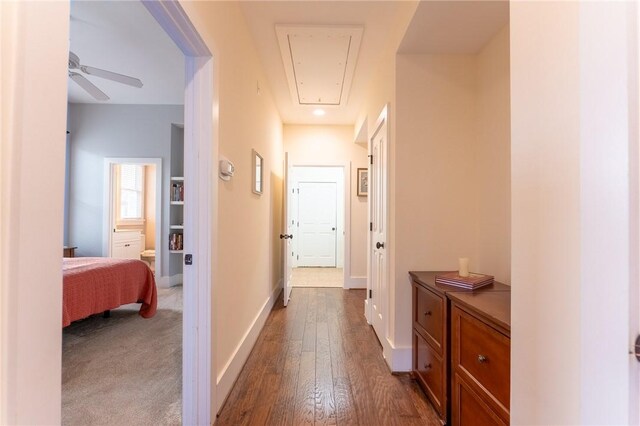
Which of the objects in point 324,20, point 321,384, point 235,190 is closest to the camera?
point 321,384

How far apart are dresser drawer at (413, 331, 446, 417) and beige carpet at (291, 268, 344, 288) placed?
2.72 m

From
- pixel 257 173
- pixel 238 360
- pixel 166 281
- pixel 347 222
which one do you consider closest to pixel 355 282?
pixel 347 222

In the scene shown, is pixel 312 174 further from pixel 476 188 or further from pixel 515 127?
pixel 515 127

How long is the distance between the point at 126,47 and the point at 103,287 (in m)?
2.33

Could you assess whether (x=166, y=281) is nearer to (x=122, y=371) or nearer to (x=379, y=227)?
(x=122, y=371)

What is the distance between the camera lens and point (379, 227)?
2.50 metres

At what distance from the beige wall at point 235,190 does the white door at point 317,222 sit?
3662 millimetres

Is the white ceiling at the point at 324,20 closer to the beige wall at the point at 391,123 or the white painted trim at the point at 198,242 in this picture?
the beige wall at the point at 391,123

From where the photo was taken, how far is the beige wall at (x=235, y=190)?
4.95 ft

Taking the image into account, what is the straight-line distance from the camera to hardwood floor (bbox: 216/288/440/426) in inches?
59.9

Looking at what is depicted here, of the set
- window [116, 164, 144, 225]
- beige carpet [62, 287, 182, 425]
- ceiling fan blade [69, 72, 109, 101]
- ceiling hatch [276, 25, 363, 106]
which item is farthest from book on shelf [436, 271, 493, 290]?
window [116, 164, 144, 225]

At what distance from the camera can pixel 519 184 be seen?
766 mm

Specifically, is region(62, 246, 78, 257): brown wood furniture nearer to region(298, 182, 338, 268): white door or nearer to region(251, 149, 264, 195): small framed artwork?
region(251, 149, 264, 195): small framed artwork

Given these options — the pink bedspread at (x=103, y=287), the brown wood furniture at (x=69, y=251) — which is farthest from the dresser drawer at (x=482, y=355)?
the brown wood furniture at (x=69, y=251)
